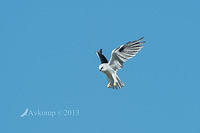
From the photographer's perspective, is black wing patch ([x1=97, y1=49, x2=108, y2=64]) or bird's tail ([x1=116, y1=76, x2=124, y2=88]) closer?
bird's tail ([x1=116, y1=76, x2=124, y2=88])

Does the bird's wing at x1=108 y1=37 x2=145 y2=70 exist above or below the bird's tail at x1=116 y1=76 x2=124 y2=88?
above

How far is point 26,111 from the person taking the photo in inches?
1578

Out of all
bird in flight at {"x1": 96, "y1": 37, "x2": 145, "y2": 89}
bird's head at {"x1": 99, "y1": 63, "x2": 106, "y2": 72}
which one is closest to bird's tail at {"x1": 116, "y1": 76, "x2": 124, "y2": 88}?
bird in flight at {"x1": 96, "y1": 37, "x2": 145, "y2": 89}

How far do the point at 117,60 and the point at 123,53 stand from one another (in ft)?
1.80

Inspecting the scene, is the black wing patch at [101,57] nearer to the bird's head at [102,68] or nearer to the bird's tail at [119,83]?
the bird's head at [102,68]

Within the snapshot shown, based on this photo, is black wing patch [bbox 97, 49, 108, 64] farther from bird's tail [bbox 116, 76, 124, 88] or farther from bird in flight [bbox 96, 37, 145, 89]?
bird's tail [bbox 116, 76, 124, 88]

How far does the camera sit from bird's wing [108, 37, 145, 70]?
38594 mm

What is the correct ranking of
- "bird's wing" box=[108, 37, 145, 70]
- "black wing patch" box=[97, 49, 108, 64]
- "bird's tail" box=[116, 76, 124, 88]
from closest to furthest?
"bird's wing" box=[108, 37, 145, 70] → "bird's tail" box=[116, 76, 124, 88] → "black wing patch" box=[97, 49, 108, 64]

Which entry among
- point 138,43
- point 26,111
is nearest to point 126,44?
point 138,43

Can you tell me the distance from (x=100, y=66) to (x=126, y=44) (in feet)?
6.34

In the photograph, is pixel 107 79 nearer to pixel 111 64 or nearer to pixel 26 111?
pixel 111 64

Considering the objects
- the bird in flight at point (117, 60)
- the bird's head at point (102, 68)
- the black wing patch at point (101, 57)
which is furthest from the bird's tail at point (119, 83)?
the black wing patch at point (101, 57)

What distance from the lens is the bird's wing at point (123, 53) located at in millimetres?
38594

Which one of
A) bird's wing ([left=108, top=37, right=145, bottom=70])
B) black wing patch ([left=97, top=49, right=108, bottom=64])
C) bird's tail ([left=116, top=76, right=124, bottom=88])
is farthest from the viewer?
black wing patch ([left=97, top=49, right=108, bottom=64])
